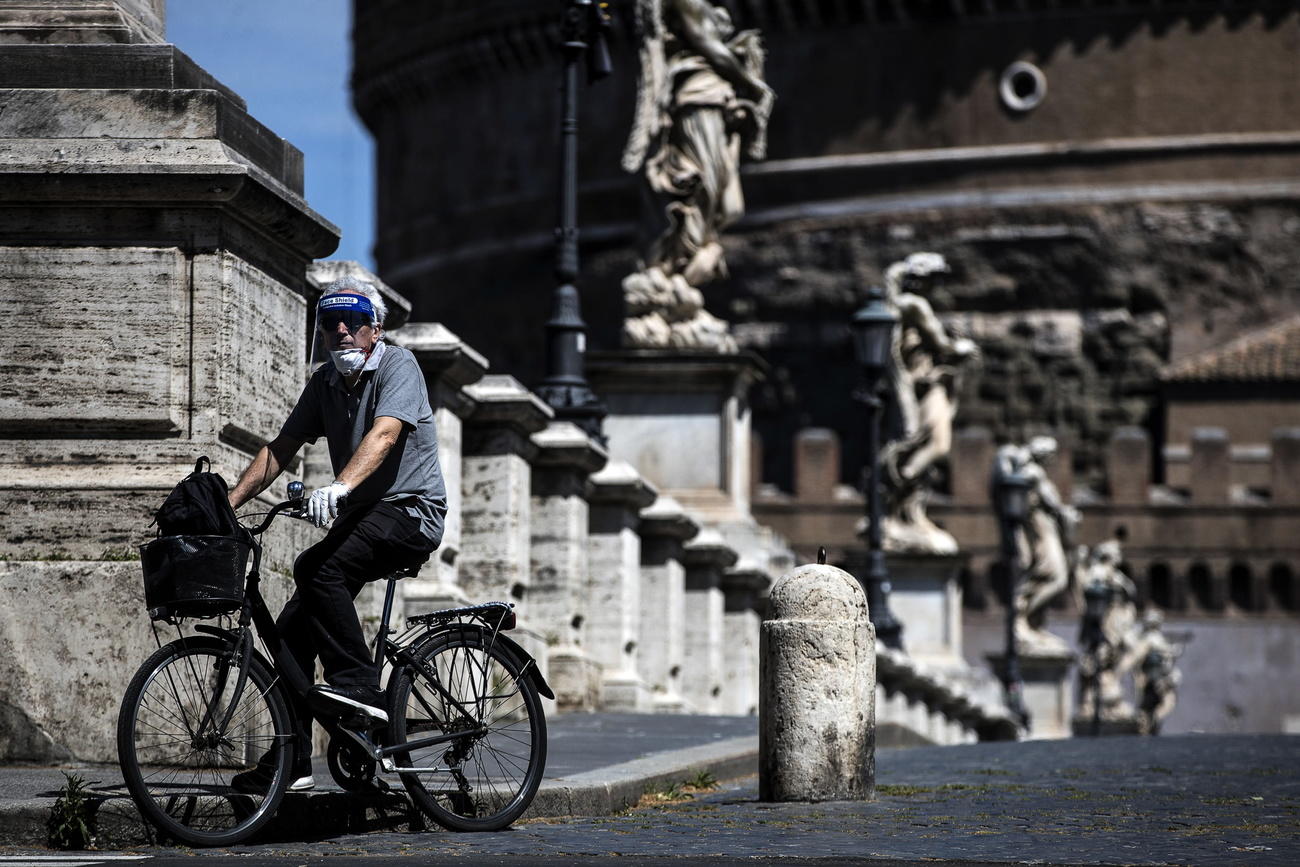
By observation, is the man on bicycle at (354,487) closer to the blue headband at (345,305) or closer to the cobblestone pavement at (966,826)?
the blue headband at (345,305)

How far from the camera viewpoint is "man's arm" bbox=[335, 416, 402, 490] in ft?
21.5

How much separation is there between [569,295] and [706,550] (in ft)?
6.22

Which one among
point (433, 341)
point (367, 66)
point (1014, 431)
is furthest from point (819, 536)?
point (433, 341)

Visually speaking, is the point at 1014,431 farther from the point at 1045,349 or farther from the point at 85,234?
the point at 85,234

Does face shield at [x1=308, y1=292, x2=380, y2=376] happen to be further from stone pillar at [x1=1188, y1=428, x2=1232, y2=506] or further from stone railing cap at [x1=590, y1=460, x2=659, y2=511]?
stone pillar at [x1=1188, y1=428, x2=1232, y2=506]

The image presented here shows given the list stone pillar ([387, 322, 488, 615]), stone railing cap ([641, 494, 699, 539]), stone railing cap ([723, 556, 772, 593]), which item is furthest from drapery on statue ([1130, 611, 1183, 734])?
stone pillar ([387, 322, 488, 615])

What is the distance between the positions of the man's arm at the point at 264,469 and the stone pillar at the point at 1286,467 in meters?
49.5

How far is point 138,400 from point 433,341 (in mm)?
2860

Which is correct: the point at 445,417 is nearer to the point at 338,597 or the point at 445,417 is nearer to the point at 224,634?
the point at 338,597

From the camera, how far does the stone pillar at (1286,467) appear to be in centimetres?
5456

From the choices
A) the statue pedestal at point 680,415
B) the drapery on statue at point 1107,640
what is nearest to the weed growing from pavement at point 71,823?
the statue pedestal at point 680,415

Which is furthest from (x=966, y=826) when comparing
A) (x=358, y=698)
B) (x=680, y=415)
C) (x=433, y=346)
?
(x=680, y=415)

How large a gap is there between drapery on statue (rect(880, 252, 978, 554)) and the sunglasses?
18033 mm

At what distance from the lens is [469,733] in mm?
6844
